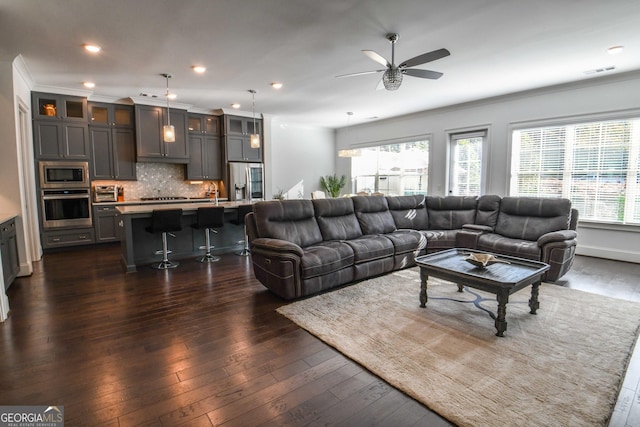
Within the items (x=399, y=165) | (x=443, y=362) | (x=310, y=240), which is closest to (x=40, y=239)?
(x=310, y=240)

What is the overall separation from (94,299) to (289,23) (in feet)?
11.8

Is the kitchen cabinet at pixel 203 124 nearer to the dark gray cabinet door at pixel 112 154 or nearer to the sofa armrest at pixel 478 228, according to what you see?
the dark gray cabinet door at pixel 112 154

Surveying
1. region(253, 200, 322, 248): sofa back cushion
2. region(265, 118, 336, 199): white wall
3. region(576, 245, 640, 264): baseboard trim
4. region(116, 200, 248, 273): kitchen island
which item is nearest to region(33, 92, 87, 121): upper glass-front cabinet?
region(116, 200, 248, 273): kitchen island

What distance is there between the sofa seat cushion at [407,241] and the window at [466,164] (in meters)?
2.71

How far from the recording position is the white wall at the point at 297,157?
8539mm

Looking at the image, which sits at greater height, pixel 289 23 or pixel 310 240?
pixel 289 23

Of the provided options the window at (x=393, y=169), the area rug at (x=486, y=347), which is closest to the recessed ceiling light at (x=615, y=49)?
the area rug at (x=486, y=347)

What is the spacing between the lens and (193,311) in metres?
3.13

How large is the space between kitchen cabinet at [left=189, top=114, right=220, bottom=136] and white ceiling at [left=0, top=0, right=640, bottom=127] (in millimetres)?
1496

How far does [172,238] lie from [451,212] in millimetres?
4747

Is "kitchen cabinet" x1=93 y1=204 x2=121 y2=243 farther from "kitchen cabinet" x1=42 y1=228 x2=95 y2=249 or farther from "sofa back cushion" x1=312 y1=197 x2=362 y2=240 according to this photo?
"sofa back cushion" x1=312 y1=197 x2=362 y2=240

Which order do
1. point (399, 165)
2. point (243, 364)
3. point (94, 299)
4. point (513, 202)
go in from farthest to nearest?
point (399, 165), point (513, 202), point (94, 299), point (243, 364)

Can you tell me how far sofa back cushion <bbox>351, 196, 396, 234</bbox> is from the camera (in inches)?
191

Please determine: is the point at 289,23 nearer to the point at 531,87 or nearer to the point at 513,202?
the point at 513,202
